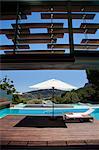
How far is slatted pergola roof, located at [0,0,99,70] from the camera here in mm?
4798

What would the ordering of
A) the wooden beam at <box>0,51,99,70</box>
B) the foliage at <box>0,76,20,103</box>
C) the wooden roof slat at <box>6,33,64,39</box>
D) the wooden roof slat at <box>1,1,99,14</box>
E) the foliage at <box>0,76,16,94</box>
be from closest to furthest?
the wooden roof slat at <box>1,1,99,14</box>, the wooden beam at <box>0,51,99,70</box>, the wooden roof slat at <box>6,33,64,39</box>, the foliage at <box>0,76,20,103</box>, the foliage at <box>0,76,16,94</box>

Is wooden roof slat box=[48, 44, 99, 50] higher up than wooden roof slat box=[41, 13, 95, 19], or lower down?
lower down

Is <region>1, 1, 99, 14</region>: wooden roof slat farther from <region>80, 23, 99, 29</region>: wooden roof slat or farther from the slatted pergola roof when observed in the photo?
<region>80, 23, 99, 29</region>: wooden roof slat

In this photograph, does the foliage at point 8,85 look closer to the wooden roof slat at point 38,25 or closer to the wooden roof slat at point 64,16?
the wooden roof slat at point 38,25

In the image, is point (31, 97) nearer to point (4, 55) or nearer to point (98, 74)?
point (98, 74)

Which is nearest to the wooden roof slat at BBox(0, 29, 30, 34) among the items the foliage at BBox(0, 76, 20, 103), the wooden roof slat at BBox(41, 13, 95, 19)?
the wooden roof slat at BBox(41, 13, 95, 19)

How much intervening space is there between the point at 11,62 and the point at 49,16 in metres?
1.22

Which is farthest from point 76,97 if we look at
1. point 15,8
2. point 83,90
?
point 15,8

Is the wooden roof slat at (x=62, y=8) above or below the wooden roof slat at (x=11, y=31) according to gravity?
above

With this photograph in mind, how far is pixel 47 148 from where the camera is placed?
17.1 ft

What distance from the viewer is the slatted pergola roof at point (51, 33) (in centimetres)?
480

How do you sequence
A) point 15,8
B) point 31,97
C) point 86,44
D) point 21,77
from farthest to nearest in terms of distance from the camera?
point 21,77 < point 31,97 < point 86,44 < point 15,8

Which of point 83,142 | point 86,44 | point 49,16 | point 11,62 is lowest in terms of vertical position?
point 83,142

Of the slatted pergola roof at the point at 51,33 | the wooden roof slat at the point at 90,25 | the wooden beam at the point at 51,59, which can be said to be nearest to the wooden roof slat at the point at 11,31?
the slatted pergola roof at the point at 51,33
